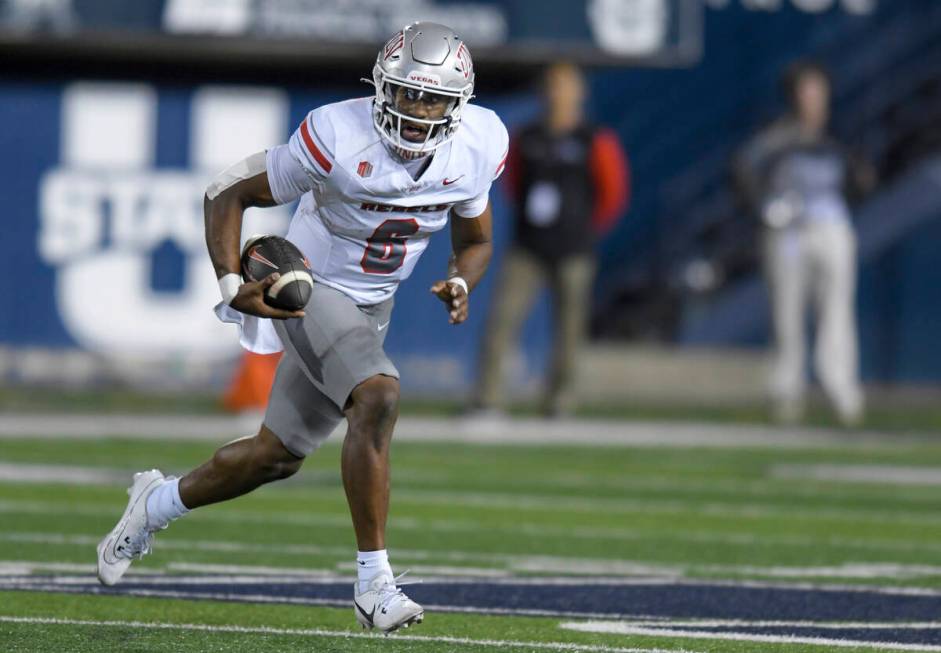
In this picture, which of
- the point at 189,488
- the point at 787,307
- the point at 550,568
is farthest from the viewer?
the point at 787,307

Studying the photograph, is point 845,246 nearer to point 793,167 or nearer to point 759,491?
point 793,167

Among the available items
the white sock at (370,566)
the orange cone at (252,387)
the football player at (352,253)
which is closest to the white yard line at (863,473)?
the orange cone at (252,387)

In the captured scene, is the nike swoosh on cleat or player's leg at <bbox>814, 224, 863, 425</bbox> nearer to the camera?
the nike swoosh on cleat

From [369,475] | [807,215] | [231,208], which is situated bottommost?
[369,475]

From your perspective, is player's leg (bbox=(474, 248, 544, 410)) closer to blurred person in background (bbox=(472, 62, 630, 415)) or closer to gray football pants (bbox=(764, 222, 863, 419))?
blurred person in background (bbox=(472, 62, 630, 415))

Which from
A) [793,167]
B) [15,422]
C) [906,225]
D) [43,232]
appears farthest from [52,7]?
[906,225]

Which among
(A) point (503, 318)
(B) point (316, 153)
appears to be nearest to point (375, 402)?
(B) point (316, 153)

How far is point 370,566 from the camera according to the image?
4996 mm

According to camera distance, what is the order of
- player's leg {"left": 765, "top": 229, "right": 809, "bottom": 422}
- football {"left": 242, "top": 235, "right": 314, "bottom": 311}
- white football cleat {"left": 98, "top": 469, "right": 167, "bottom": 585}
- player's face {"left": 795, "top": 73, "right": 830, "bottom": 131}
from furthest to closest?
1. player's leg {"left": 765, "top": 229, "right": 809, "bottom": 422}
2. player's face {"left": 795, "top": 73, "right": 830, "bottom": 131}
3. white football cleat {"left": 98, "top": 469, "right": 167, "bottom": 585}
4. football {"left": 242, "top": 235, "right": 314, "bottom": 311}

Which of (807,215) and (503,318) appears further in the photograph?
(807,215)

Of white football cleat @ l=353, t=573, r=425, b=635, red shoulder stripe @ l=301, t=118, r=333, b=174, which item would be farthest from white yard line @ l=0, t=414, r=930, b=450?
white football cleat @ l=353, t=573, r=425, b=635

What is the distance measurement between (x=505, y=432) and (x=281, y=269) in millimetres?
6850

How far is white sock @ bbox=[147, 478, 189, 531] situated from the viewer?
557 cm

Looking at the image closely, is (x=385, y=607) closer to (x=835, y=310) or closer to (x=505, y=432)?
(x=505, y=432)
